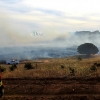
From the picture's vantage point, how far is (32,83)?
2339 cm

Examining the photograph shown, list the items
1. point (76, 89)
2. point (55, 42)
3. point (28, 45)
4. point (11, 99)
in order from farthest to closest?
point (55, 42) < point (28, 45) < point (76, 89) < point (11, 99)

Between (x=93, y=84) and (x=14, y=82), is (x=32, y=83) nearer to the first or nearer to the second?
(x=14, y=82)

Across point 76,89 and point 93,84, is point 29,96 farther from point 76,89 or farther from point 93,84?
point 93,84

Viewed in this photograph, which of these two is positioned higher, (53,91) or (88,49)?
(88,49)

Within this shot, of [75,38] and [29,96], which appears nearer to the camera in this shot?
[29,96]

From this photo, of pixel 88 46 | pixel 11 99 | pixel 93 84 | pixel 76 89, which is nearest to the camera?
pixel 11 99

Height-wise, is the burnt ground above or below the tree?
below

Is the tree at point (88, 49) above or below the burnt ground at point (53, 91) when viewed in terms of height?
above

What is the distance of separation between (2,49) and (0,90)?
97065mm

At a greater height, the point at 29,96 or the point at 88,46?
the point at 88,46

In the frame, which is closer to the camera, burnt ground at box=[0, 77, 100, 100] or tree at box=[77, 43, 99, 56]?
burnt ground at box=[0, 77, 100, 100]

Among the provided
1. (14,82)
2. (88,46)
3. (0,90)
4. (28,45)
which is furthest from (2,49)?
(0,90)

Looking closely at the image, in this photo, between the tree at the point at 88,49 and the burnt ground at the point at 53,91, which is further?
the tree at the point at 88,49

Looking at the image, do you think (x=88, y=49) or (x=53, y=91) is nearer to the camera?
(x=53, y=91)
